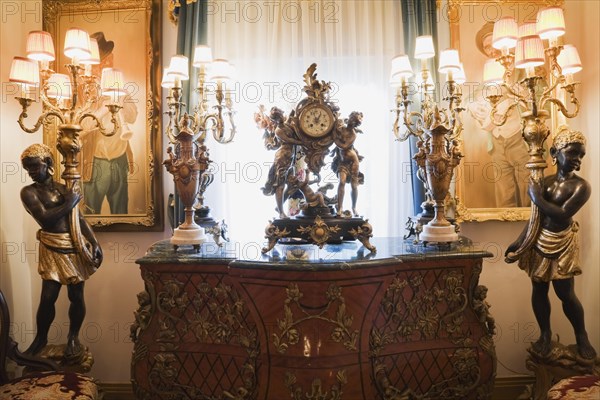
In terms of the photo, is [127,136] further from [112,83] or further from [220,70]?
[220,70]

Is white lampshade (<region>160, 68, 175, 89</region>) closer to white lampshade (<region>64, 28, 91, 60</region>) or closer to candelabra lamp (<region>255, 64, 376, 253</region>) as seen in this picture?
white lampshade (<region>64, 28, 91, 60</region>)

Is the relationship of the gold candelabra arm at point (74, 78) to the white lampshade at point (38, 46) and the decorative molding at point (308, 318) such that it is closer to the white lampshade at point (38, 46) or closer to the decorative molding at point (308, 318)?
the white lampshade at point (38, 46)

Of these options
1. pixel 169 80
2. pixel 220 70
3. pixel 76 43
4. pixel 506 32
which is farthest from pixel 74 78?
pixel 506 32

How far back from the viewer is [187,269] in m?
2.50

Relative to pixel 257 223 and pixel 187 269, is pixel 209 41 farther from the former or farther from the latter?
pixel 187 269

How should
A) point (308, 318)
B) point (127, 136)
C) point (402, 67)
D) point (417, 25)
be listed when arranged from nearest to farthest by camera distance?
point (308, 318) → point (402, 67) → point (417, 25) → point (127, 136)

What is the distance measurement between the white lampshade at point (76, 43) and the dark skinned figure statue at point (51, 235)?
2.14ft

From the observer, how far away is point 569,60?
290 cm

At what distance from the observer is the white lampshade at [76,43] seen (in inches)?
108

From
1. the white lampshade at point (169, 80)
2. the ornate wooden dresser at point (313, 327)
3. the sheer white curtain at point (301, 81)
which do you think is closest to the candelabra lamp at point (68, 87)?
the white lampshade at point (169, 80)

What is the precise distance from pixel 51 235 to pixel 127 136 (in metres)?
1.16

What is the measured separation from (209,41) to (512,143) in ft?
8.92

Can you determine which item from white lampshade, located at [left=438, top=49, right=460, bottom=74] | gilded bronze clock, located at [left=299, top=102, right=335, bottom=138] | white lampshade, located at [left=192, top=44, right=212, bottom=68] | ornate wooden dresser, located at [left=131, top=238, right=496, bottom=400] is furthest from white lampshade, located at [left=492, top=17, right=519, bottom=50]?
white lampshade, located at [left=192, top=44, right=212, bottom=68]

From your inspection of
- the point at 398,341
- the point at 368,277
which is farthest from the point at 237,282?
the point at 398,341
